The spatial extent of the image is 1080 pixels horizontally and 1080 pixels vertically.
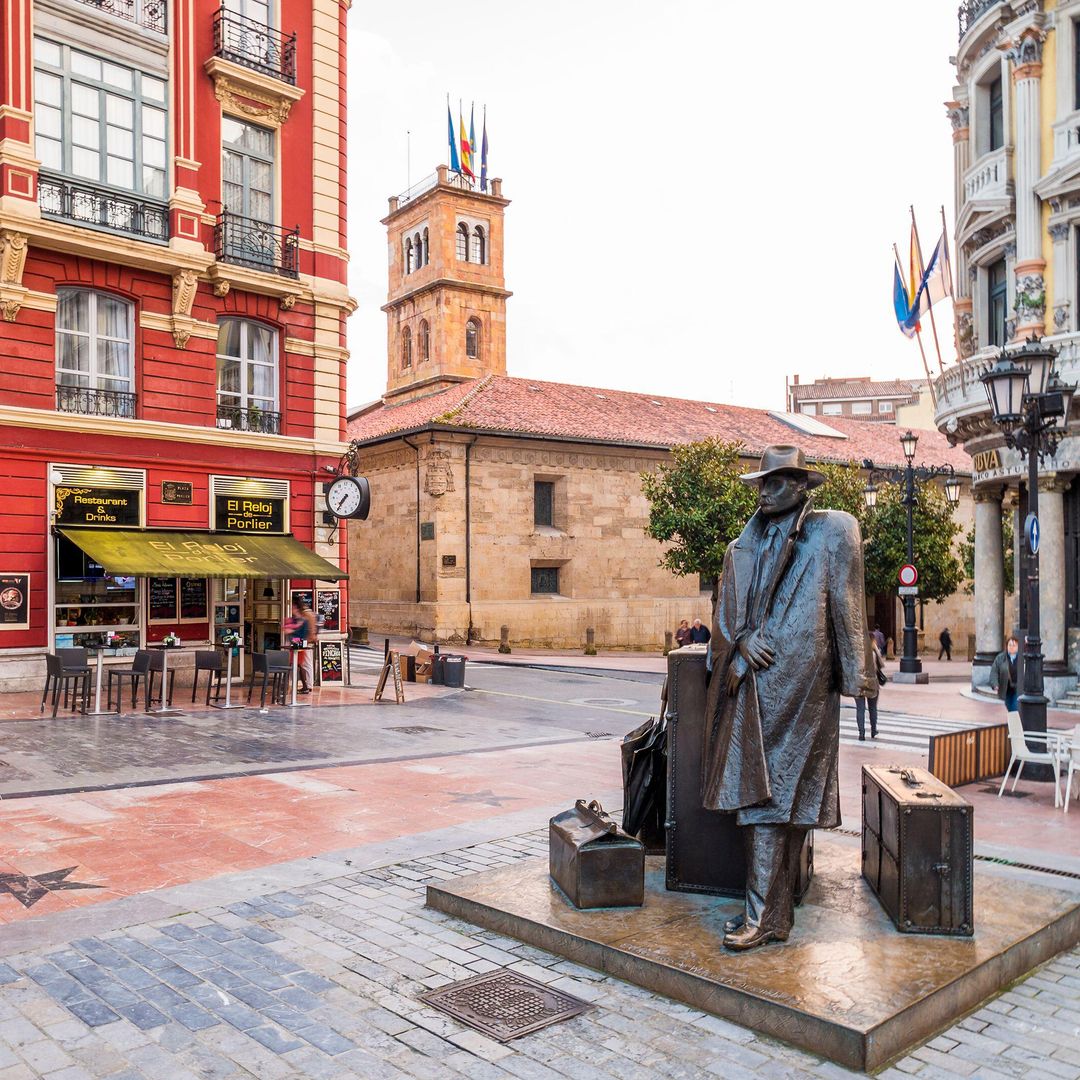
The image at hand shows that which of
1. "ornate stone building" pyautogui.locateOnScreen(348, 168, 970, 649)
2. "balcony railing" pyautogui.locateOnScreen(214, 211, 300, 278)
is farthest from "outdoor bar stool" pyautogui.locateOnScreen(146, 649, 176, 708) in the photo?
"ornate stone building" pyautogui.locateOnScreen(348, 168, 970, 649)

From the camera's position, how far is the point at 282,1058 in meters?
4.36

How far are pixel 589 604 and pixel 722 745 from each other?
32361 mm

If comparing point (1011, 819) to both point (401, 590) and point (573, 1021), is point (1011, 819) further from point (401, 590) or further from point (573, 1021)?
point (401, 590)

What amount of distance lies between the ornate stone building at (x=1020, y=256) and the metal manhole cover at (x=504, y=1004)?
16.0 meters

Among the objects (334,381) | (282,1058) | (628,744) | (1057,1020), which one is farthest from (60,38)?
(1057,1020)

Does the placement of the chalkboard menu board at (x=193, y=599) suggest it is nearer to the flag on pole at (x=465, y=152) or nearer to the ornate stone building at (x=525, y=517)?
the ornate stone building at (x=525, y=517)

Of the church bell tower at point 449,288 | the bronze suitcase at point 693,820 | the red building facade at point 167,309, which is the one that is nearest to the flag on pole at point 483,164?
the church bell tower at point 449,288

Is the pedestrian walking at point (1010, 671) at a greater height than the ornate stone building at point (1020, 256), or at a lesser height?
lesser

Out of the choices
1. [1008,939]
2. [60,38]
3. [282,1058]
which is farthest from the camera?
[60,38]

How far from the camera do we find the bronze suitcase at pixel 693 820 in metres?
5.85

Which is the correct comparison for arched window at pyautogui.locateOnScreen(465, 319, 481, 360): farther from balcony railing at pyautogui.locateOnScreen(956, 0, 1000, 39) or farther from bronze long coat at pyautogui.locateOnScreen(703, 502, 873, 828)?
bronze long coat at pyautogui.locateOnScreen(703, 502, 873, 828)

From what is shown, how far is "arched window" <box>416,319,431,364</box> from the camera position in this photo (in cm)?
6031

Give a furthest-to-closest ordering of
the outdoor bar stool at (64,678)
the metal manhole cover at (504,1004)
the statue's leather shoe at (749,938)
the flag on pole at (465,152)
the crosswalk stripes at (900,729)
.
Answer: the flag on pole at (465,152), the outdoor bar stool at (64,678), the crosswalk stripes at (900,729), the statue's leather shoe at (749,938), the metal manhole cover at (504,1004)

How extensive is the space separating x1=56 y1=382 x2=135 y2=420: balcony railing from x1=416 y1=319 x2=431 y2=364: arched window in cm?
4200
